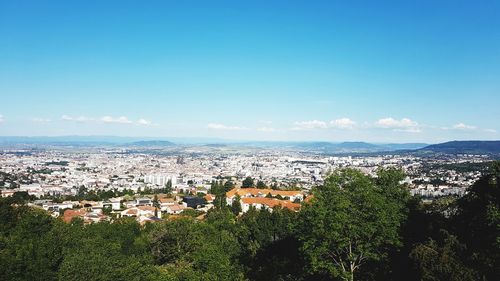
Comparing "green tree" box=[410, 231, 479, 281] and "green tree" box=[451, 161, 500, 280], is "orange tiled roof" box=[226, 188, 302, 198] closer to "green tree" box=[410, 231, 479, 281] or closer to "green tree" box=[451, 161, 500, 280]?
"green tree" box=[451, 161, 500, 280]

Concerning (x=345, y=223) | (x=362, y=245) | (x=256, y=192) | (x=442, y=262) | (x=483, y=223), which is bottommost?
(x=256, y=192)

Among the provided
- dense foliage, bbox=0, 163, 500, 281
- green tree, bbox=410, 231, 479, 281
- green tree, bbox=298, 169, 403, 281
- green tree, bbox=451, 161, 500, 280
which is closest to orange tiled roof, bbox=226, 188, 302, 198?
dense foliage, bbox=0, 163, 500, 281

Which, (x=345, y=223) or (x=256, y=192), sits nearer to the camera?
(x=345, y=223)

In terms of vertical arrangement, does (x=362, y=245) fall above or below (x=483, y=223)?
below

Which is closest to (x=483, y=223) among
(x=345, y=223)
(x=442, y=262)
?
(x=442, y=262)

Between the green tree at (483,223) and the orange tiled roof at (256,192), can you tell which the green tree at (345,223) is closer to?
the green tree at (483,223)

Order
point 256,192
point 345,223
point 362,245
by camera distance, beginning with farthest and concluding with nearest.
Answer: point 256,192, point 362,245, point 345,223

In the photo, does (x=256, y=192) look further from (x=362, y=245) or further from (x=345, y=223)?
(x=345, y=223)

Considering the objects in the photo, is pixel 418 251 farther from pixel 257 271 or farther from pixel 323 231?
pixel 257 271
